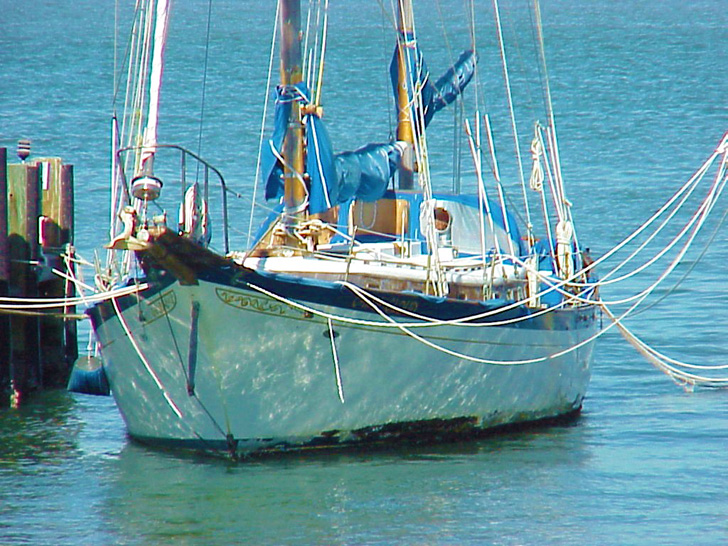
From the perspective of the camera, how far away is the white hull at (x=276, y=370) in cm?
1609

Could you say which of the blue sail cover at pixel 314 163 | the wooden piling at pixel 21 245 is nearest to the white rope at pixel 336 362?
the blue sail cover at pixel 314 163

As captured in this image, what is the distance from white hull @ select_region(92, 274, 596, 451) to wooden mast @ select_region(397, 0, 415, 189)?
13.0 feet

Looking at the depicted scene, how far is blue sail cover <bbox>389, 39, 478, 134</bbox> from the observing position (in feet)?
65.6

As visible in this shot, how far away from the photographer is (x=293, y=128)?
57.0ft

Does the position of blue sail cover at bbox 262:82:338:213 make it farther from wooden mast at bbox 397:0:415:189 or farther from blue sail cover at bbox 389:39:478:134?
wooden mast at bbox 397:0:415:189

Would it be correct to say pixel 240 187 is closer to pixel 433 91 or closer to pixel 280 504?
pixel 433 91

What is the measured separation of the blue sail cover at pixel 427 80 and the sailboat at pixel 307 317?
0.28 m

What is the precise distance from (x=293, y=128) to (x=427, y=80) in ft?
13.4

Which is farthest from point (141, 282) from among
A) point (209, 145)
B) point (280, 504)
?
point (209, 145)

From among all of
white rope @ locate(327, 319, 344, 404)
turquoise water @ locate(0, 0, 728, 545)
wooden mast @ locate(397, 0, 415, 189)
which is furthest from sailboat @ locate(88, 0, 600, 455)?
wooden mast @ locate(397, 0, 415, 189)

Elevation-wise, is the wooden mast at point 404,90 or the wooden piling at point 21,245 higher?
the wooden mast at point 404,90

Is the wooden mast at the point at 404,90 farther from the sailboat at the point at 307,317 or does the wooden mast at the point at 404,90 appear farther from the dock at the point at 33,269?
the dock at the point at 33,269

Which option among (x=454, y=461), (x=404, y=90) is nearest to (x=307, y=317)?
(x=454, y=461)

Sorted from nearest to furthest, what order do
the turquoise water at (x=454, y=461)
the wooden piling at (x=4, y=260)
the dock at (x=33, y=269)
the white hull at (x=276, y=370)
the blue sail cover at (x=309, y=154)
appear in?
the turquoise water at (x=454, y=461), the white hull at (x=276, y=370), the blue sail cover at (x=309, y=154), the wooden piling at (x=4, y=260), the dock at (x=33, y=269)
